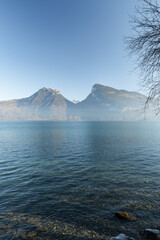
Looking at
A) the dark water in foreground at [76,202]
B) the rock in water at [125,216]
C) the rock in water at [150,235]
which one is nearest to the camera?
the rock in water at [150,235]

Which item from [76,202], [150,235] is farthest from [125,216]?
[76,202]

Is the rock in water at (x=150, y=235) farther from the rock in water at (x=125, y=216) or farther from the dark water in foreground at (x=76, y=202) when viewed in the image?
the rock in water at (x=125, y=216)

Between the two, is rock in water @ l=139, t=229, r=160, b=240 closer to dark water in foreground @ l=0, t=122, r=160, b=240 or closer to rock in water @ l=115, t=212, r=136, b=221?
dark water in foreground @ l=0, t=122, r=160, b=240

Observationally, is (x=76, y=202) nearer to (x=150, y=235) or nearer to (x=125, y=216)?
(x=125, y=216)

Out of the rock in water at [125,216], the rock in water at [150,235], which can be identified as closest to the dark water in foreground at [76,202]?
the rock in water at [125,216]

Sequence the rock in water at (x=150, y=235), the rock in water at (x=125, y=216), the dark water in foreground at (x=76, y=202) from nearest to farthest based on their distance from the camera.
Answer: the rock in water at (x=150, y=235) → the dark water in foreground at (x=76, y=202) → the rock in water at (x=125, y=216)

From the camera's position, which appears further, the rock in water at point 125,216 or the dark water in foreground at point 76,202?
the rock in water at point 125,216

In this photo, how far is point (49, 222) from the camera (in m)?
10.3

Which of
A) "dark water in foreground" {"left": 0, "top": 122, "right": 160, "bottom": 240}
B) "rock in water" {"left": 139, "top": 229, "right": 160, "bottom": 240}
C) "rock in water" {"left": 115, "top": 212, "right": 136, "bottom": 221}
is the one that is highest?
"rock in water" {"left": 139, "top": 229, "right": 160, "bottom": 240}

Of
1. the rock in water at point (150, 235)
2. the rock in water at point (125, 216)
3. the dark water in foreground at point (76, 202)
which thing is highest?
the rock in water at point (150, 235)

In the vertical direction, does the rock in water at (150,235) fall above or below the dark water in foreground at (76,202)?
above

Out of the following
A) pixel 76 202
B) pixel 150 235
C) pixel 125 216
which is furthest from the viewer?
pixel 76 202

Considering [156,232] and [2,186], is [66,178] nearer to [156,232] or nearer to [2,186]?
[2,186]

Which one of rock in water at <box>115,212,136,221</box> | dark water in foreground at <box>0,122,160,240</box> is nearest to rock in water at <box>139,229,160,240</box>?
dark water in foreground at <box>0,122,160,240</box>
